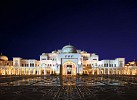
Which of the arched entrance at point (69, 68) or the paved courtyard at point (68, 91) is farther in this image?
the arched entrance at point (69, 68)

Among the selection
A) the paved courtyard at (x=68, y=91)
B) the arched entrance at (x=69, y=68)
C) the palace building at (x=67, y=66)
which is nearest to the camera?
the paved courtyard at (x=68, y=91)

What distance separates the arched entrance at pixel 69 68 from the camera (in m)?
67.8

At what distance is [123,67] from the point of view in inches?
2835

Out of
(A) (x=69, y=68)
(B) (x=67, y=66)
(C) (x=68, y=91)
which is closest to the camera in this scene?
(C) (x=68, y=91)

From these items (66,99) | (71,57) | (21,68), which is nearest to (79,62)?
(71,57)

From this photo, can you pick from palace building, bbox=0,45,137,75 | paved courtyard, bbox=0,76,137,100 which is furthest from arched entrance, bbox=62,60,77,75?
paved courtyard, bbox=0,76,137,100

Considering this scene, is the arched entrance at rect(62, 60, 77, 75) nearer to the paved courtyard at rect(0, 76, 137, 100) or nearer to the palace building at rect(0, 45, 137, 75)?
the palace building at rect(0, 45, 137, 75)

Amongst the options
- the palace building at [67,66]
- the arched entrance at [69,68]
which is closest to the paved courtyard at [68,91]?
the palace building at [67,66]

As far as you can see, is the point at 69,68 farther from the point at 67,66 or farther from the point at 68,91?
the point at 68,91

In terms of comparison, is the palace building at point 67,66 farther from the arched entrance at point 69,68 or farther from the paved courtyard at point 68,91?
the paved courtyard at point 68,91

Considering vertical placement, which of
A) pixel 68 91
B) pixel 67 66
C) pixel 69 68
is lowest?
pixel 69 68

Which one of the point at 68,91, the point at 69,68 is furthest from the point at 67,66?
the point at 68,91

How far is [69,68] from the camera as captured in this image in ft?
242

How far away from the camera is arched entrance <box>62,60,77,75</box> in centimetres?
6781
